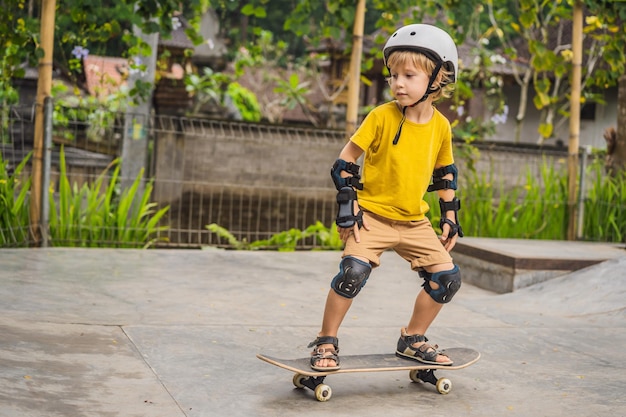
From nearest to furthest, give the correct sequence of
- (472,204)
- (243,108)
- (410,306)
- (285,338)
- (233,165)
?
(285,338)
(410,306)
(472,204)
(233,165)
(243,108)

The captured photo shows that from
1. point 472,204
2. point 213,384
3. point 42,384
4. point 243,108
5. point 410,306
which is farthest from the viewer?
point 243,108

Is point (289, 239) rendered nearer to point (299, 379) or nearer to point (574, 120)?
point (574, 120)

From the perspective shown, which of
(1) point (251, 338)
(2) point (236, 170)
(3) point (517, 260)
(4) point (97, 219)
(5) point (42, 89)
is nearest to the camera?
(1) point (251, 338)

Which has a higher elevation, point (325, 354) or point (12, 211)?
point (12, 211)

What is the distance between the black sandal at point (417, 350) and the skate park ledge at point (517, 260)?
3.15m

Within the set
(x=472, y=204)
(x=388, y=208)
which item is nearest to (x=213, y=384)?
(x=388, y=208)

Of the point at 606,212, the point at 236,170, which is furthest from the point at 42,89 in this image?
the point at 606,212

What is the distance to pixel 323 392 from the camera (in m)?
3.92

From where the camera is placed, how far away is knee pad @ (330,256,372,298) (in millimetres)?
3910

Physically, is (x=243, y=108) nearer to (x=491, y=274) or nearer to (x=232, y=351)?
(x=491, y=274)

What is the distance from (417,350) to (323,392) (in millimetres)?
521

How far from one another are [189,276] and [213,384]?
10.2ft

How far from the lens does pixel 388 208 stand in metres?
4.11

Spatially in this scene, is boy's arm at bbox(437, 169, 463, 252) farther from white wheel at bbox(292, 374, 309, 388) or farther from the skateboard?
white wheel at bbox(292, 374, 309, 388)
